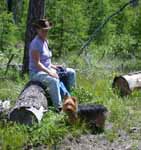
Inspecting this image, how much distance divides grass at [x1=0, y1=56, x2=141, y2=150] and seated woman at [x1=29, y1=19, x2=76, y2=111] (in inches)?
18.5

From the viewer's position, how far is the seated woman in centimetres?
738

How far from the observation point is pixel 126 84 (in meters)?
9.15

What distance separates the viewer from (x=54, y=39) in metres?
19.2

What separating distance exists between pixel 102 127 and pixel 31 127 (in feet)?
3.26

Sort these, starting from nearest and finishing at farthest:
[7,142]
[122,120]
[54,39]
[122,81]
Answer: [7,142], [122,120], [122,81], [54,39]

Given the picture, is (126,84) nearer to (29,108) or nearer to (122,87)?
(122,87)

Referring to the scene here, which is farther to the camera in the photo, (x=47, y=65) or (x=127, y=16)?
(x=127, y=16)

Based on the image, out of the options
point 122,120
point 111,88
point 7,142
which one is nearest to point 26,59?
point 111,88

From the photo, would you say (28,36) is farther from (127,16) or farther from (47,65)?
(127,16)

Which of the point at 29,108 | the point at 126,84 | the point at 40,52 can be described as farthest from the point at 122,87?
the point at 29,108

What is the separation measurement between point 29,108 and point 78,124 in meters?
0.69

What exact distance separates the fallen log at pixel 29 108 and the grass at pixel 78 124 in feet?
0.30

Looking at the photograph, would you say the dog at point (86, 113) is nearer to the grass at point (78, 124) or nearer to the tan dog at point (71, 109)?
the tan dog at point (71, 109)

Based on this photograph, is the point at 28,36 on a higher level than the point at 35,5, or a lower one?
lower
